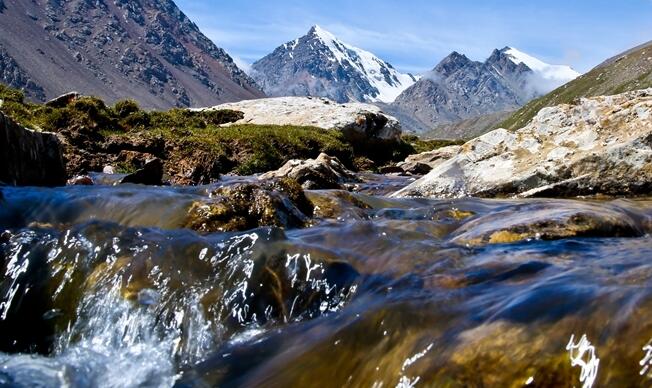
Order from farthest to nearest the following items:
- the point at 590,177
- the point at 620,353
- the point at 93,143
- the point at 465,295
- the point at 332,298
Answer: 1. the point at 93,143
2. the point at 590,177
3. the point at 332,298
4. the point at 465,295
5. the point at 620,353

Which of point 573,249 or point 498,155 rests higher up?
point 498,155

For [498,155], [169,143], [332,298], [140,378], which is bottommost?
[140,378]

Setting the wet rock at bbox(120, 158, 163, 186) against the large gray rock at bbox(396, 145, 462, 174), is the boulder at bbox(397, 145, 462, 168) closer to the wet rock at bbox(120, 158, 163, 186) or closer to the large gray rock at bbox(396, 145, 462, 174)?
the large gray rock at bbox(396, 145, 462, 174)

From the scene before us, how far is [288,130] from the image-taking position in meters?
34.2

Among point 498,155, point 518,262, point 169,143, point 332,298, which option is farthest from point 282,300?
point 169,143

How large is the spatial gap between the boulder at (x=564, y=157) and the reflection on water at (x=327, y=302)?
214 inches

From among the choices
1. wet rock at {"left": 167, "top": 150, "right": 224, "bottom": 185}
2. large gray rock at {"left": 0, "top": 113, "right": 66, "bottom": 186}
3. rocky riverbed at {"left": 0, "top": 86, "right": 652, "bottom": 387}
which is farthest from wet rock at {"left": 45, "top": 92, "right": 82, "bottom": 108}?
rocky riverbed at {"left": 0, "top": 86, "right": 652, "bottom": 387}

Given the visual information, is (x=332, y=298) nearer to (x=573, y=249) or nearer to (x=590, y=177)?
(x=573, y=249)

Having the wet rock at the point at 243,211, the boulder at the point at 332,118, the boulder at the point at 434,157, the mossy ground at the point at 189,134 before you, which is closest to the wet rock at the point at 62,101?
the mossy ground at the point at 189,134

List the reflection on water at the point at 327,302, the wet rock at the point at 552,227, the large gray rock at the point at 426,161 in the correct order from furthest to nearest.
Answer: the large gray rock at the point at 426,161 → the wet rock at the point at 552,227 → the reflection on water at the point at 327,302

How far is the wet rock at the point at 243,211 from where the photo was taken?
424 inches

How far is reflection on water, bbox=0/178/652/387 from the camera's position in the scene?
5.09 meters

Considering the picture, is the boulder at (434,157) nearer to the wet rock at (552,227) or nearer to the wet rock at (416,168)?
the wet rock at (416,168)

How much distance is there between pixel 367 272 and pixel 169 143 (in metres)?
20.2
